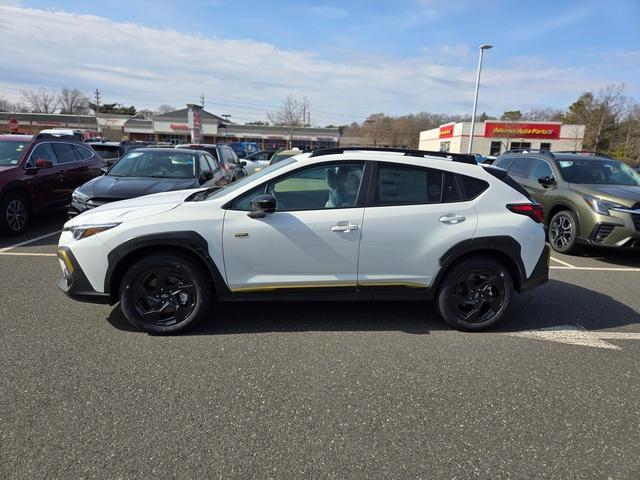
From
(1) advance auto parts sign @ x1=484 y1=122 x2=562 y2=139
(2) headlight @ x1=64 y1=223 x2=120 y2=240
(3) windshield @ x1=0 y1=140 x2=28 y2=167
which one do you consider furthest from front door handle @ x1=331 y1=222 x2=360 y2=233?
(1) advance auto parts sign @ x1=484 y1=122 x2=562 y2=139

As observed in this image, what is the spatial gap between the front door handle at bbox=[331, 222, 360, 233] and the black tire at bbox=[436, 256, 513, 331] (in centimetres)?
103

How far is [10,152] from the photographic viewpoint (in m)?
7.84

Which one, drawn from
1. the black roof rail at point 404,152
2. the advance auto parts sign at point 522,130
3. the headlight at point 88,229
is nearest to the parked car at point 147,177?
the headlight at point 88,229

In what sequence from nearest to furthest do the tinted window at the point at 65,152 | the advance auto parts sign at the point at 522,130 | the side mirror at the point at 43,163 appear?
1. the side mirror at the point at 43,163
2. the tinted window at the point at 65,152
3. the advance auto parts sign at the point at 522,130

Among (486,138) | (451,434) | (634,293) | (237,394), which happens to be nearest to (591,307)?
(634,293)

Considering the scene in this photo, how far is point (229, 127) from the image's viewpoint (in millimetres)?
68875

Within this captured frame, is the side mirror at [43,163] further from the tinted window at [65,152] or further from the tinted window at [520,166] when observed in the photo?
the tinted window at [520,166]

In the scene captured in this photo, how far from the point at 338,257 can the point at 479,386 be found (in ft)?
5.04

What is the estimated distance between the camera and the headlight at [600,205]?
6746 millimetres

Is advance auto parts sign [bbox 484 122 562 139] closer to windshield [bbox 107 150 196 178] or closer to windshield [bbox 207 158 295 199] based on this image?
windshield [bbox 107 150 196 178]

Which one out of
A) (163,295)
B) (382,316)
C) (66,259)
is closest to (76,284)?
(66,259)

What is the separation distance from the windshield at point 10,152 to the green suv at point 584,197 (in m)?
9.77

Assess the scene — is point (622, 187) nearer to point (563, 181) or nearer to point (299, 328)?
point (563, 181)

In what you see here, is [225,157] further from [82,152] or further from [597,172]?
[597,172]
